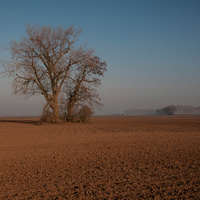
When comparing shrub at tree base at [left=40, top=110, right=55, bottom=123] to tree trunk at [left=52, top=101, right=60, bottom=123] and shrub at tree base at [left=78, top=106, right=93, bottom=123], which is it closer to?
tree trunk at [left=52, top=101, right=60, bottom=123]

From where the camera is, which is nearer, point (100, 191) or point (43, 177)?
point (100, 191)

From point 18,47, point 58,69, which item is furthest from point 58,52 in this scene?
point 18,47

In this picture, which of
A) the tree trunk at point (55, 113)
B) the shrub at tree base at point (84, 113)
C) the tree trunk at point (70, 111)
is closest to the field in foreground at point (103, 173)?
the tree trunk at point (55, 113)

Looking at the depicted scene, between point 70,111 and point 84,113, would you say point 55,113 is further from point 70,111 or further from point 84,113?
point 84,113

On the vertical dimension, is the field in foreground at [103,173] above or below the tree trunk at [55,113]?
below

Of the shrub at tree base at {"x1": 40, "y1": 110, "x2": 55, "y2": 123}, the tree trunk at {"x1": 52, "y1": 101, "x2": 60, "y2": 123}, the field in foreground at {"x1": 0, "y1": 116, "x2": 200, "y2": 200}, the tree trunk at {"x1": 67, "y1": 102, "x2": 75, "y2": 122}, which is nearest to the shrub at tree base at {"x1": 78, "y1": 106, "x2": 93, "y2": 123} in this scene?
the tree trunk at {"x1": 67, "y1": 102, "x2": 75, "y2": 122}

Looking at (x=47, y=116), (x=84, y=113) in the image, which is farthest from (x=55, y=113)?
(x=84, y=113)

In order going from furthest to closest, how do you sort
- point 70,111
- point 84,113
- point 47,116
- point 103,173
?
point 84,113
point 70,111
point 47,116
point 103,173

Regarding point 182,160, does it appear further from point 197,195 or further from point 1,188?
point 1,188

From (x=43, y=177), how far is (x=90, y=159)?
2084 mm

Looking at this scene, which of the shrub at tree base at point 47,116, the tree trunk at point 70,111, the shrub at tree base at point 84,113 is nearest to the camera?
the shrub at tree base at point 47,116

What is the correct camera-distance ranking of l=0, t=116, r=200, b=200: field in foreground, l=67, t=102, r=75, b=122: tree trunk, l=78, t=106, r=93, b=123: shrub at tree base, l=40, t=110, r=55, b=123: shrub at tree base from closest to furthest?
l=0, t=116, r=200, b=200: field in foreground < l=40, t=110, r=55, b=123: shrub at tree base < l=67, t=102, r=75, b=122: tree trunk < l=78, t=106, r=93, b=123: shrub at tree base

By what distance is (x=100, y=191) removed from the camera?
16.0 feet

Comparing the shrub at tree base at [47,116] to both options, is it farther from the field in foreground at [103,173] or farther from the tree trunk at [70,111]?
the field in foreground at [103,173]
